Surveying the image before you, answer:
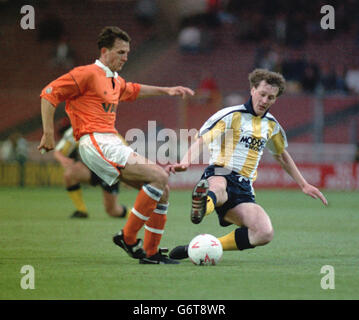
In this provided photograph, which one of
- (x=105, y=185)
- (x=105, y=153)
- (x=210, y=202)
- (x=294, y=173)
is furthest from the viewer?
(x=105, y=185)

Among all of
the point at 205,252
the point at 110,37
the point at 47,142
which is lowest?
the point at 205,252

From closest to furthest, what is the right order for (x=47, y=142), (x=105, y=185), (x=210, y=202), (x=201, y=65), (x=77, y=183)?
1. (x=47, y=142)
2. (x=210, y=202)
3. (x=105, y=185)
4. (x=77, y=183)
5. (x=201, y=65)

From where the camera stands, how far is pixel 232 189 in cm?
664

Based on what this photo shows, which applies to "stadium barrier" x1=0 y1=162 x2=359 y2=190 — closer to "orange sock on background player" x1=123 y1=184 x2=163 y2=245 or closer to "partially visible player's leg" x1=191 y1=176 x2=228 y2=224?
"partially visible player's leg" x1=191 y1=176 x2=228 y2=224

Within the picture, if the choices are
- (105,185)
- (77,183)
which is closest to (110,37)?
(105,185)

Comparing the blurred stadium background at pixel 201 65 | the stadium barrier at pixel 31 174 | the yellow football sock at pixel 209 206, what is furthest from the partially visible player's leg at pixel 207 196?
the stadium barrier at pixel 31 174

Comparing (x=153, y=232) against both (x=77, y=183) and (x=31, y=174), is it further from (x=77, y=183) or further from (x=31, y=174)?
(x=31, y=174)

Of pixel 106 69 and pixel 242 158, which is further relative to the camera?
pixel 242 158

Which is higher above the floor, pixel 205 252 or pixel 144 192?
pixel 144 192

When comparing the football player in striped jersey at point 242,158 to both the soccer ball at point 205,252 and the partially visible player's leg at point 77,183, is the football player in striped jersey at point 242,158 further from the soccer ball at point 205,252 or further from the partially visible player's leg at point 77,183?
the partially visible player's leg at point 77,183

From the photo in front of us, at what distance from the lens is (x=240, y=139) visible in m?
6.79

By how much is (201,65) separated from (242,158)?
1640 centimetres

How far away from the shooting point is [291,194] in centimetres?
1752

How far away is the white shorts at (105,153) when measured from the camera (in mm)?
6297
